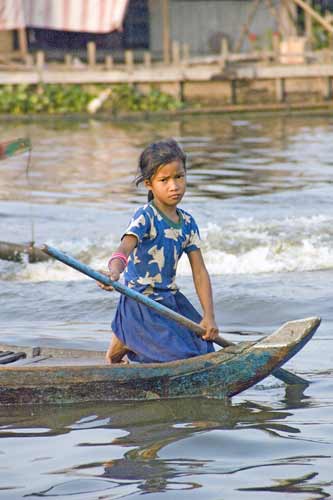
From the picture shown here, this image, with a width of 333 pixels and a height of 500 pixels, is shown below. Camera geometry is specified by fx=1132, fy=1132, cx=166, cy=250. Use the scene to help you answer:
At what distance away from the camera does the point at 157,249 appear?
523cm

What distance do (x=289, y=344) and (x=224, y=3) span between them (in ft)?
73.6

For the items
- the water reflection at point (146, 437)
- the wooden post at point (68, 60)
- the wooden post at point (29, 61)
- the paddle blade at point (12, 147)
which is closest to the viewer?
the water reflection at point (146, 437)

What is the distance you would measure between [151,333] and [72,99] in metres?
19.5

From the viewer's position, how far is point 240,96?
24906 millimetres

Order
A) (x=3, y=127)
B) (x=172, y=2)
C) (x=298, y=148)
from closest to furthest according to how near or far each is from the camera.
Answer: (x=298, y=148)
(x=3, y=127)
(x=172, y=2)

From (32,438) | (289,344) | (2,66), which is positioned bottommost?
(32,438)

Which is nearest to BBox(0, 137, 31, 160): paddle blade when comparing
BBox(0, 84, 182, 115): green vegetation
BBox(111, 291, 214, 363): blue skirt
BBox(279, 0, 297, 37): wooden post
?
BBox(111, 291, 214, 363): blue skirt

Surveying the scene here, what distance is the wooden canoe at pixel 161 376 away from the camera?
5113 mm

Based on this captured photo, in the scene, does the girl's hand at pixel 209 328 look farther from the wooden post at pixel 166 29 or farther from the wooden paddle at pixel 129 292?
the wooden post at pixel 166 29

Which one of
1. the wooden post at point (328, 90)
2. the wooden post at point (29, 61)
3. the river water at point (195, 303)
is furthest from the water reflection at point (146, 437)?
the wooden post at point (328, 90)

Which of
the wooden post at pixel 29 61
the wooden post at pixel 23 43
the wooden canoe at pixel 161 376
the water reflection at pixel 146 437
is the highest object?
the wooden post at pixel 23 43

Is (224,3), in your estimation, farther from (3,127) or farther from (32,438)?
(32,438)

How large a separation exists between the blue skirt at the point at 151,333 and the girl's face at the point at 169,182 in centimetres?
48

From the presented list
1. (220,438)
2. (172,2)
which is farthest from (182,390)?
(172,2)
